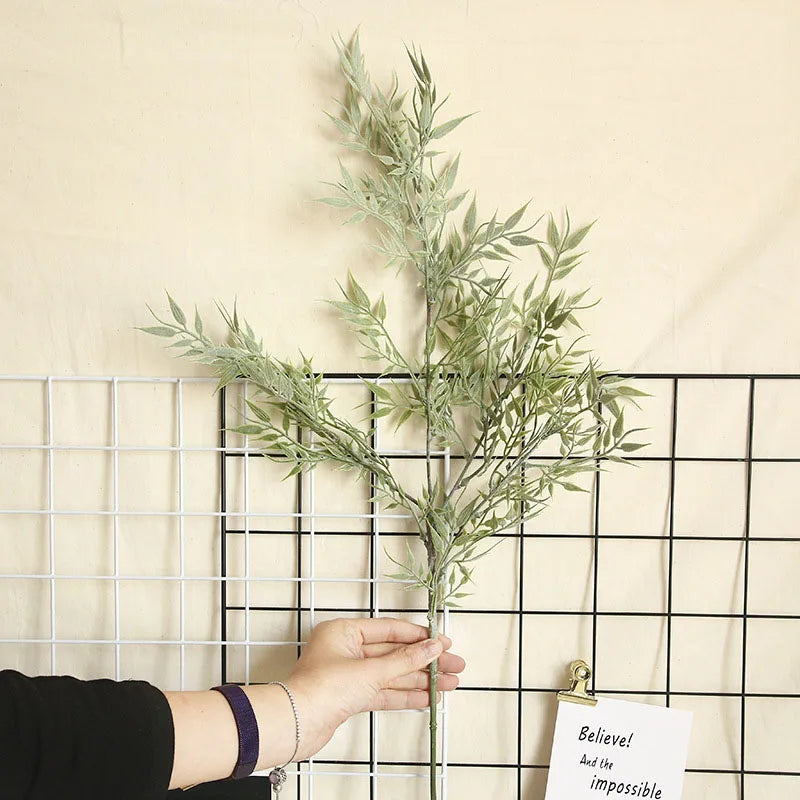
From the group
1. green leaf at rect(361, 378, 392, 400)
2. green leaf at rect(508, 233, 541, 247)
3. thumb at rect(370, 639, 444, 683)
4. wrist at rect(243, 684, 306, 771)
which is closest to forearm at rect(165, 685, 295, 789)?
wrist at rect(243, 684, 306, 771)

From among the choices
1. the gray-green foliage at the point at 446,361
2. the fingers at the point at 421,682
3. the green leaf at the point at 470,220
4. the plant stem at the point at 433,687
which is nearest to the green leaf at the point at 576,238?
the gray-green foliage at the point at 446,361

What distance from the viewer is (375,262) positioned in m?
0.91

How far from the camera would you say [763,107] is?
0.88m

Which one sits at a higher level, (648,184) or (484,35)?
(484,35)

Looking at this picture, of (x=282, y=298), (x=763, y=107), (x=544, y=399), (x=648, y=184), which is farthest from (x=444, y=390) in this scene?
(x=763, y=107)

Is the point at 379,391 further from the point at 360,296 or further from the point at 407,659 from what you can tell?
the point at 407,659

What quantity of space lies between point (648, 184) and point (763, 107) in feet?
0.53

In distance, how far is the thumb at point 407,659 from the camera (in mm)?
830

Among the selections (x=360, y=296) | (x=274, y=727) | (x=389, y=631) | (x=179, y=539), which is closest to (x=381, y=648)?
(x=389, y=631)

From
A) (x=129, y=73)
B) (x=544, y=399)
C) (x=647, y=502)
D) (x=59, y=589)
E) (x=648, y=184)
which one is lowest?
(x=59, y=589)

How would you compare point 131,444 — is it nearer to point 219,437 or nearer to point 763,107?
point 219,437

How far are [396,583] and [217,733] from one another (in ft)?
0.92

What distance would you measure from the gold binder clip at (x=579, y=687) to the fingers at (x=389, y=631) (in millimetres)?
195

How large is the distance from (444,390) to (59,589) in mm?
564
